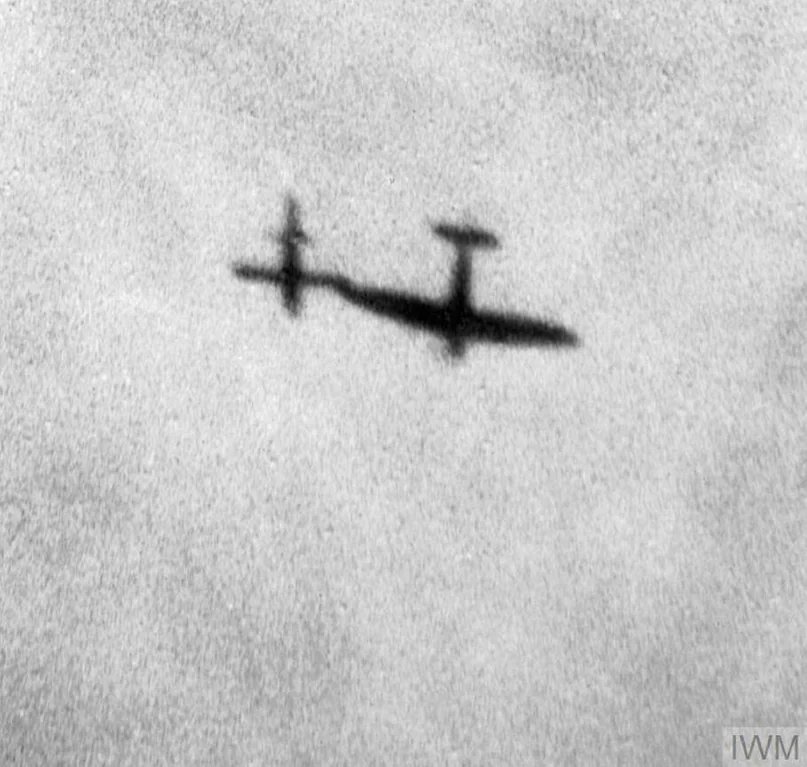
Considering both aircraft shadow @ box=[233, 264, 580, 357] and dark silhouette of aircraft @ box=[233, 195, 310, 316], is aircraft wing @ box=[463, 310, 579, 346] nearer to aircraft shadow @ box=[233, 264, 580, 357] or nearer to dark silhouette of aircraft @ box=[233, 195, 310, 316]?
aircraft shadow @ box=[233, 264, 580, 357]

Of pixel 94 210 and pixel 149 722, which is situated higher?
pixel 94 210

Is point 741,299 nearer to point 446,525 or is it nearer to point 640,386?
point 640,386

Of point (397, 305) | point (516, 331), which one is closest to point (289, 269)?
point (397, 305)

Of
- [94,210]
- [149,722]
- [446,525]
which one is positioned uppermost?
[94,210]

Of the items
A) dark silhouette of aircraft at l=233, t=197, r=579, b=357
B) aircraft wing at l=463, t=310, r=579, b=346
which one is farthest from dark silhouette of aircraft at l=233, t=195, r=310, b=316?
aircraft wing at l=463, t=310, r=579, b=346

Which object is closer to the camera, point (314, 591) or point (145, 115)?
point (314, 591)

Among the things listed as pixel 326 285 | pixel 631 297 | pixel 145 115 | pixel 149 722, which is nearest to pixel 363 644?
pixel 149 722
